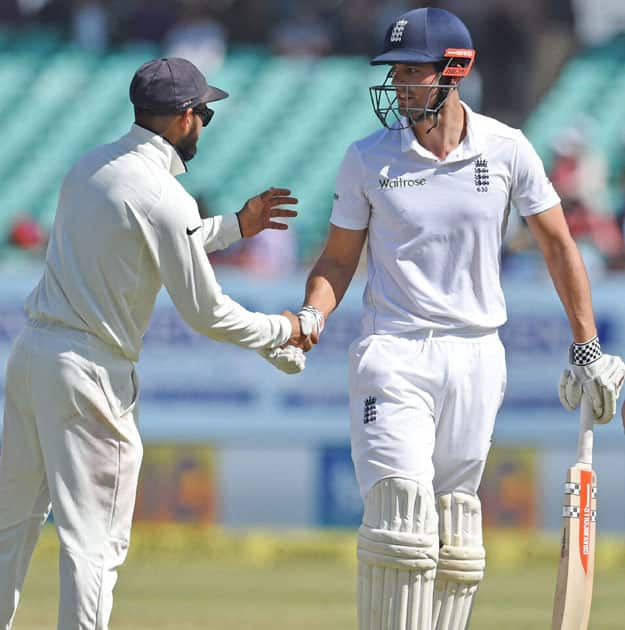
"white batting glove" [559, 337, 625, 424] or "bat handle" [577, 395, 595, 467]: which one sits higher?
"white batting glove" [559, 337, 625, 424]

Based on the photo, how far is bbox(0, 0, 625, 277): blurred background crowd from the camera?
568 inches

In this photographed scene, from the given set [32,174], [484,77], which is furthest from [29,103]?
[484,77]

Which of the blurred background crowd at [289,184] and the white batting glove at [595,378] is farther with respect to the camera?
the blurred background crowd at [289,184]

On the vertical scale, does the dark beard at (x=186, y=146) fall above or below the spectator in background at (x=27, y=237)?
below

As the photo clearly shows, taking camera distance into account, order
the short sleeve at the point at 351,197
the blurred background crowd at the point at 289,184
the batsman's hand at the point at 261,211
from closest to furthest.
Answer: the short sleeve at the point at 351,197, the batsman's hand at the point at 261,211, the blurred background crowd at the point at 289,184

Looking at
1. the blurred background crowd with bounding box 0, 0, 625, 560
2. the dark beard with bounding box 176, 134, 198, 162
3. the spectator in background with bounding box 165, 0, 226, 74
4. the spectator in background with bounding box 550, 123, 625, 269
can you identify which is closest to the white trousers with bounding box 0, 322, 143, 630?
the dark beard with bounding box 176, 134, 198, 162

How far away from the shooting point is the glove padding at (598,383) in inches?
221

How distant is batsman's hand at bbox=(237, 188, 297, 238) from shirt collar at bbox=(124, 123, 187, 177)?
59 centimetres

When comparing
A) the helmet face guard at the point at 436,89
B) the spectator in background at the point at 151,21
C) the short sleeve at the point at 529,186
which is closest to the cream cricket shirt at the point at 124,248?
the helmet face guard at the point at 436,89

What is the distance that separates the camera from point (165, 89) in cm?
525

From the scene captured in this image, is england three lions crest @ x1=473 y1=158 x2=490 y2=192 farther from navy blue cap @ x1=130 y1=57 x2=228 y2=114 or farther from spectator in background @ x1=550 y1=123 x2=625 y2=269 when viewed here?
spectator in background @ x1=550 y1=123 x2=625 y2=269

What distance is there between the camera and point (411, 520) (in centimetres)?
530

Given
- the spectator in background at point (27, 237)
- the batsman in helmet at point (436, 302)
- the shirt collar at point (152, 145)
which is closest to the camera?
the shirt collar at point (152, 145)

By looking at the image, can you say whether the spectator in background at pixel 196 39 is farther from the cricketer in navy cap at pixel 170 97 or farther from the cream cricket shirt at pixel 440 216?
the cricketer in navy cap at pixel 170 97
